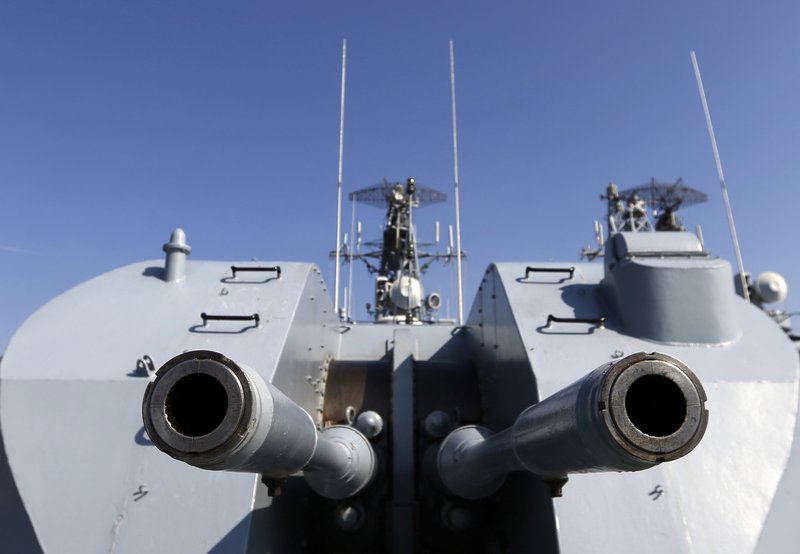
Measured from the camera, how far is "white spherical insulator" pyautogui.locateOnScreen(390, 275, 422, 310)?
895cm

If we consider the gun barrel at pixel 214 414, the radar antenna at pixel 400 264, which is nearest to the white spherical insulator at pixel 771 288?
the radar antenna at pixel 400 264

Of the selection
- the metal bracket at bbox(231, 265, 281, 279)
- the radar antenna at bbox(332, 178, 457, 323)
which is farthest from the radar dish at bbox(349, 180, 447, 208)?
the metal bracket at bbox(231, 265, 281, 279)

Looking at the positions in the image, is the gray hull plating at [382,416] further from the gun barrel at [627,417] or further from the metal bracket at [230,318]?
the gun barrel at [627,417]

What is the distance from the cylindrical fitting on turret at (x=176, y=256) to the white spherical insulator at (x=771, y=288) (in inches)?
464

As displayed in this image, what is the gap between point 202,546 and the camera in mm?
2861

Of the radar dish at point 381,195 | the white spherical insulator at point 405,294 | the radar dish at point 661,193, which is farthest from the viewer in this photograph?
the radar dish at point 661,193

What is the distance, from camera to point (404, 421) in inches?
168

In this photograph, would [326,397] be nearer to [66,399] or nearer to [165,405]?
[66,399]

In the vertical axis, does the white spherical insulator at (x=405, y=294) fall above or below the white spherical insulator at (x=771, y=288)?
below

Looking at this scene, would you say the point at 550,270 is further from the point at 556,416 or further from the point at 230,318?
the point at 556,416

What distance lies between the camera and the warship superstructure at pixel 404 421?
2900 millimetres

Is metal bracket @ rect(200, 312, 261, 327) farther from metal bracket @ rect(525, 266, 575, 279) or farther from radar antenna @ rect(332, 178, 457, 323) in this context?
radar antenna @ rect(332, 178, 457, 323)

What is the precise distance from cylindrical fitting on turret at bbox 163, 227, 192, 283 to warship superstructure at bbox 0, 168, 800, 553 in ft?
0.05

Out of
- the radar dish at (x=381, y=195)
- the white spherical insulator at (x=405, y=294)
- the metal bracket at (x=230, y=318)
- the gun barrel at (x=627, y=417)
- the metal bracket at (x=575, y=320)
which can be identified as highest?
the radar dish at (x=381, y=195)
